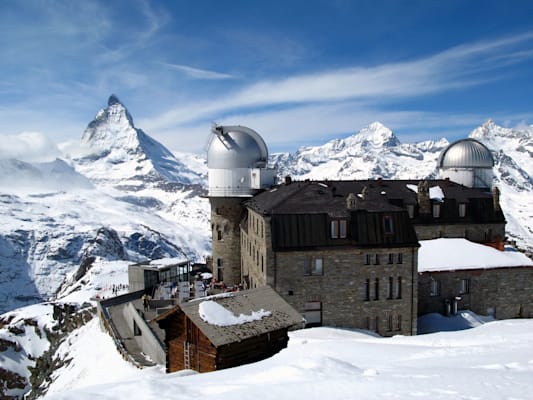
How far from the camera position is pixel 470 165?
46.4m

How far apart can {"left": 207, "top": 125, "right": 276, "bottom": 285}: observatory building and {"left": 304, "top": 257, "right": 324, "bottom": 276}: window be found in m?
12.7

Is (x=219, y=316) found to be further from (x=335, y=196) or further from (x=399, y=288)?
(x=335, y=196)

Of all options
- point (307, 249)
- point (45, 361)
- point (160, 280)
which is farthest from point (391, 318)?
A: point (45, 361)

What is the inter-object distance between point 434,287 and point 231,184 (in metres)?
18.1

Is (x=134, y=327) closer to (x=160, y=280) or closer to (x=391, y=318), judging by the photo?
(x=160, y=280)

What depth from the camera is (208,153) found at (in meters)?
41.9

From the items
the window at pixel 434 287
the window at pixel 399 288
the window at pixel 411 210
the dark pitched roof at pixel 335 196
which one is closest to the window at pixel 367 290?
the window at pixel 399 288

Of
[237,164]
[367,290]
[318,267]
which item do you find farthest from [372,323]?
[237,164]

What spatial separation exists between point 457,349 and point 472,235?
2533 cm

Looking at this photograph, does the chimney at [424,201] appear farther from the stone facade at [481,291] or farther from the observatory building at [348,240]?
the stone facade at [481,291]

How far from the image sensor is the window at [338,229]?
27891 millimetres

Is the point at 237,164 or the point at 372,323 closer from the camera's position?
the point at 372,323

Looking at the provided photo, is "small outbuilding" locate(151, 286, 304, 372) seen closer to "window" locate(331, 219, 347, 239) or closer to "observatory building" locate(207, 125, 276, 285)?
"window" locate(331, 219, 347, 239)

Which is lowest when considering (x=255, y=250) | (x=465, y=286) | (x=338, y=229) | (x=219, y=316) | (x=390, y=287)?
(x=465, y=286)
